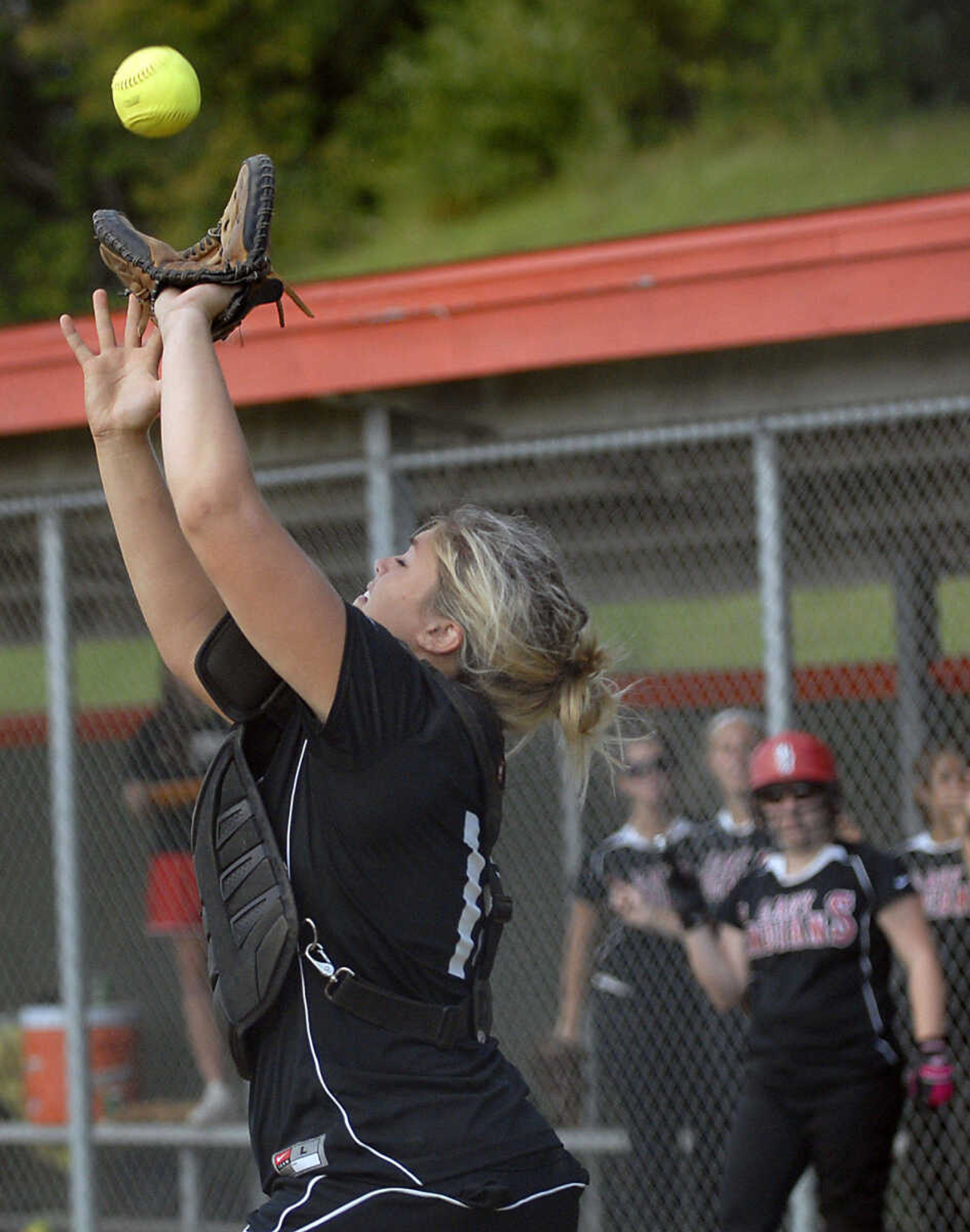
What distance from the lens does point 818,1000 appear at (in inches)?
184

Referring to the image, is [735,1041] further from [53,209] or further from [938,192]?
[53,209]

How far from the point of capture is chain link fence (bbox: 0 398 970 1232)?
210 inches

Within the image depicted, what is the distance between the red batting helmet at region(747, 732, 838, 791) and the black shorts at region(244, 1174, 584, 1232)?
9.29 feet

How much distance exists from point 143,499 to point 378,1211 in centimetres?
95

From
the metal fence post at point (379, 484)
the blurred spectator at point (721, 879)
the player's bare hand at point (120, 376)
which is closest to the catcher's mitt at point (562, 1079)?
the blurred spectator at point (721, 879)

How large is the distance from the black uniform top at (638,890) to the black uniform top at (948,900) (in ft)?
2.58

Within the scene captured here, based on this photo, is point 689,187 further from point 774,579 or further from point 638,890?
point 774,579

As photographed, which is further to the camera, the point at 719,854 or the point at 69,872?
the point at 719,854

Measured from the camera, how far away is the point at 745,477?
6016 mm

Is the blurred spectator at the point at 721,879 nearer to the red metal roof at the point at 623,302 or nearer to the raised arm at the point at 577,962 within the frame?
the raised arm at the point at 577,962

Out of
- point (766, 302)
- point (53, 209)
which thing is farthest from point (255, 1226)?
point (53, 209)

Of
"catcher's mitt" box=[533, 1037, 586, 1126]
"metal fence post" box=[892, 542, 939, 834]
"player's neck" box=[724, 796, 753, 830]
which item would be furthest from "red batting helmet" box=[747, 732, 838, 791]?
"metal fence post" box=[892, 542, 939, 834]

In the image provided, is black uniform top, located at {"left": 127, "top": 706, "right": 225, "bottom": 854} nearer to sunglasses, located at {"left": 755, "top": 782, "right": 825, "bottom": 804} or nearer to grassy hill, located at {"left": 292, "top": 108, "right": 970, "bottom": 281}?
sunglasses, located at {"left": 755, "top": 782, "right": 825, "bottom": 804}

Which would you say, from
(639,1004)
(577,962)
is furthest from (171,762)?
(639,1004)
